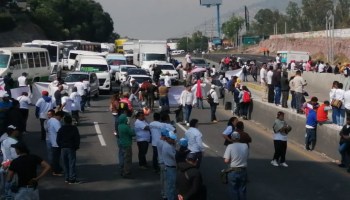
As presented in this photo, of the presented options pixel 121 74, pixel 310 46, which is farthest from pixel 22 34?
pixel 310 46

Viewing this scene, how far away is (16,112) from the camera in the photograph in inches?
755

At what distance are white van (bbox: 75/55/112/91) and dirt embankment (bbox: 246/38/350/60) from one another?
50402mm

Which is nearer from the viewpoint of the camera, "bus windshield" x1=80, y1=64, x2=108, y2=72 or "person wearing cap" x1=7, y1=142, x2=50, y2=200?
"person wearing cap" x1=7, y1=142, x2=50, y2=200

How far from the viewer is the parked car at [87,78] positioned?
126 feet

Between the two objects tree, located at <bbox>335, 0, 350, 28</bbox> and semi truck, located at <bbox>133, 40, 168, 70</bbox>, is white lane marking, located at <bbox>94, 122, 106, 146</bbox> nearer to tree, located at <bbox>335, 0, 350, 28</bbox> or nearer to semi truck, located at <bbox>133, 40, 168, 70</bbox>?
semi truck, located at <bbox>133, 40, 168, 70</bbox>

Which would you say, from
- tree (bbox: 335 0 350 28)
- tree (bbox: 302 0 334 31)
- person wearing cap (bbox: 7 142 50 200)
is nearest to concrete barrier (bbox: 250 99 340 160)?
person wearing cap (bbox: 7 142 50 200)

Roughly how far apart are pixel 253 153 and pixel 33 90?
12.4 m

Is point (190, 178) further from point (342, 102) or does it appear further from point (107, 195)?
point (342, 102)

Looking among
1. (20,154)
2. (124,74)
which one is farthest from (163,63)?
(20,154)

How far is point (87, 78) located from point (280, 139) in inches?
808

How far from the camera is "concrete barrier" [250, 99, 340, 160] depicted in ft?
72.1

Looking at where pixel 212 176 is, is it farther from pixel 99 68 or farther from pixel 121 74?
pixel 121 74

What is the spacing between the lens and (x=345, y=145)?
786 inches

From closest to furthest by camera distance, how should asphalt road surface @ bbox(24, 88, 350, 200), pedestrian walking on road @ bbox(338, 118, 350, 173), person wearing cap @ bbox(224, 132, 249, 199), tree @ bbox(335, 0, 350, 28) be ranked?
person wearing cap @ bbox(224, 132, 249, 199) → asphalt road surface @ bbox(24, 88, 350, 200) → pedestrian walking on road @ bbox(338, 118, 350, 173) → tree @ bbox(335, 0, 350, 28)
